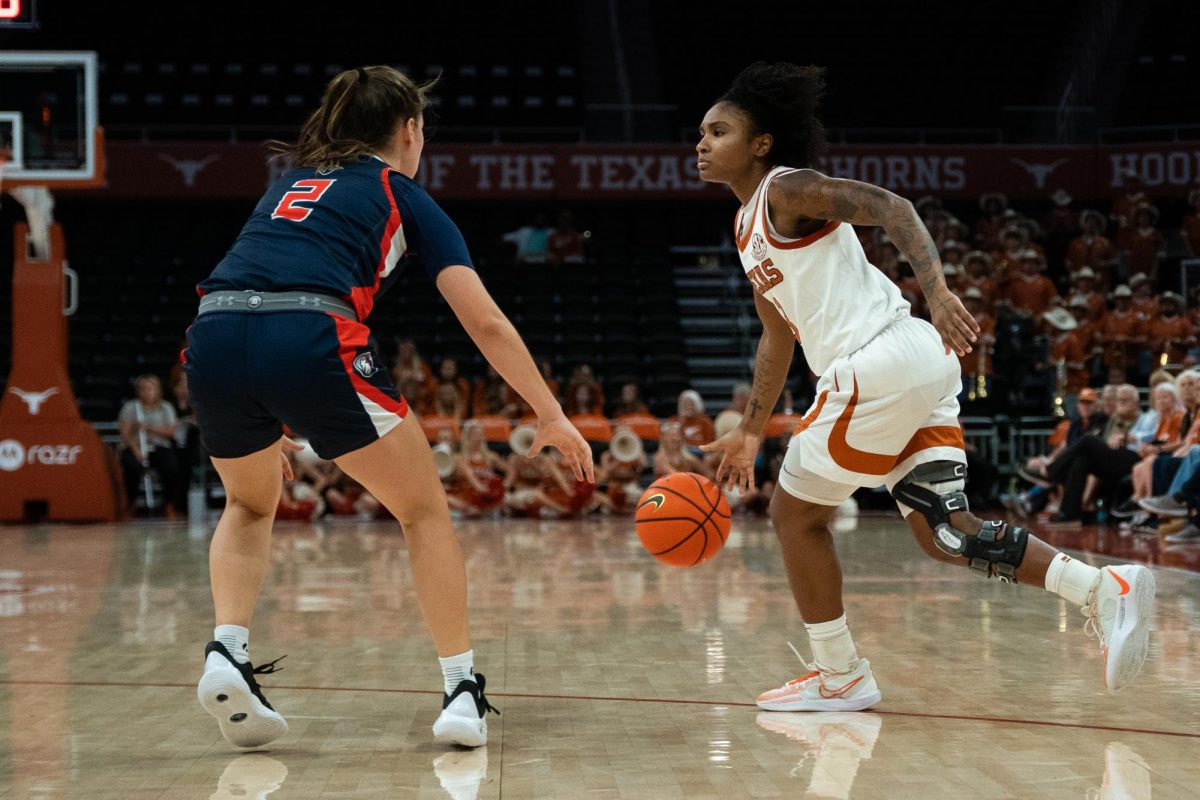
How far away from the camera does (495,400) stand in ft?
47.3

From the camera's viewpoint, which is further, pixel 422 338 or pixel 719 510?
pixel 422 338

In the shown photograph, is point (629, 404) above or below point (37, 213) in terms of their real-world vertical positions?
below

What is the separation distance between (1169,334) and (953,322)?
1208cm

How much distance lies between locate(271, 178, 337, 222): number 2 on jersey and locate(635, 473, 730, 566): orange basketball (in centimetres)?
141

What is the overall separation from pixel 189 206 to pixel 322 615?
14105 millimetres

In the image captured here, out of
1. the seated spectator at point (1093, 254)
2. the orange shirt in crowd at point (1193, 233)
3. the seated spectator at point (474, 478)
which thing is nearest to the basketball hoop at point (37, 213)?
the seated spectator at point (474, 478)

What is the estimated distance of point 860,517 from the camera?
1265cm

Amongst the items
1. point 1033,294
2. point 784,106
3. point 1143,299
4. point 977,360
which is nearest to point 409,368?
point 977,360

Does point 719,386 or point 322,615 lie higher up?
point 719,386

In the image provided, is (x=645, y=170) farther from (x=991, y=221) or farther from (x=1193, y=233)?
(x=1193, y=233)

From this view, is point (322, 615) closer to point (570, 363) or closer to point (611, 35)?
point (570, 363)

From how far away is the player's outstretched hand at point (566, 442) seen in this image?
10.5ft

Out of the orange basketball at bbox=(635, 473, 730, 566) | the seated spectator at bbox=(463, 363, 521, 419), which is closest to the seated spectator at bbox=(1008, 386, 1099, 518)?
the seated spectator at bbox=(463, 363, 521, 419)

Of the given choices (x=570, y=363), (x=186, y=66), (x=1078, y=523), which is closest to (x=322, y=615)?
(x=1078, y=523)
